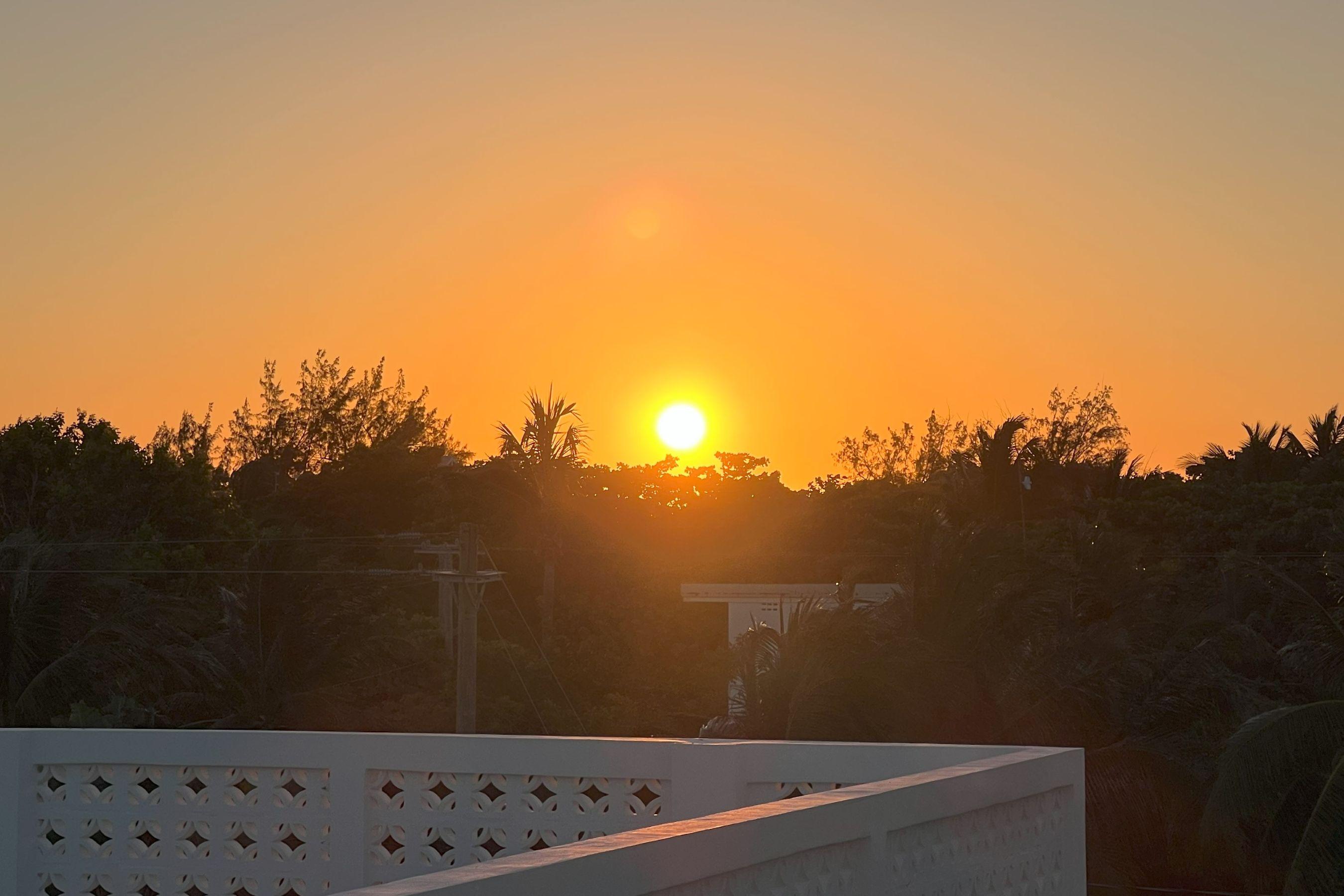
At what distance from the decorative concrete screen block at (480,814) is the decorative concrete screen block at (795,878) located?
1.62 m

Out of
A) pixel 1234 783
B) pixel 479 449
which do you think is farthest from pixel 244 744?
pixel 479 449

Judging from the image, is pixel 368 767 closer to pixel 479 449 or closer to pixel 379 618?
pixel 379 618

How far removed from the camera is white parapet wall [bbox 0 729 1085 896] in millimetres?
4320

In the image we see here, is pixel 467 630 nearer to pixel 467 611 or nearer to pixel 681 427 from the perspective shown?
pixel 467 611

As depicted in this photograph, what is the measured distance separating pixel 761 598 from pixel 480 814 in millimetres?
25005

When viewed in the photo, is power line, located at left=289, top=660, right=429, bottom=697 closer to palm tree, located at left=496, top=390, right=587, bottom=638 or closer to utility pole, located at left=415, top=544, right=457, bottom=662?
utility pole, located at left=415, top=544, right=457, bottom=662

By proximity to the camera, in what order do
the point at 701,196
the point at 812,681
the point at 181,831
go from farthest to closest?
1. the point at 701,196
2. the point at 812,681
3. the point at 181,831

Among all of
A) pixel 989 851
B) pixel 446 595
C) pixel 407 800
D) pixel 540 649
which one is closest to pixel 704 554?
pixel 540 649

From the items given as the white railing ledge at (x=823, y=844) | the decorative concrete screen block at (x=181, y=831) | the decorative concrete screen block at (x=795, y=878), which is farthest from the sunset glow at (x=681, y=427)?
the decorative concrete screen block at (x=795, y=878)

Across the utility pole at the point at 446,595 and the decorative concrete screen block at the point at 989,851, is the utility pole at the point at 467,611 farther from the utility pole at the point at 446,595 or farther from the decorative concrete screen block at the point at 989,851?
the decorative concrete screen block at the point at 989,851

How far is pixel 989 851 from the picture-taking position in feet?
13.4

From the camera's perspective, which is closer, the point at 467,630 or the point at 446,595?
the point at 467,630

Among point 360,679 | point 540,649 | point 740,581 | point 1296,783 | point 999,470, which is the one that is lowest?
point 1296,783

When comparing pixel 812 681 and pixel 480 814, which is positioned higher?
pixel 480 814
